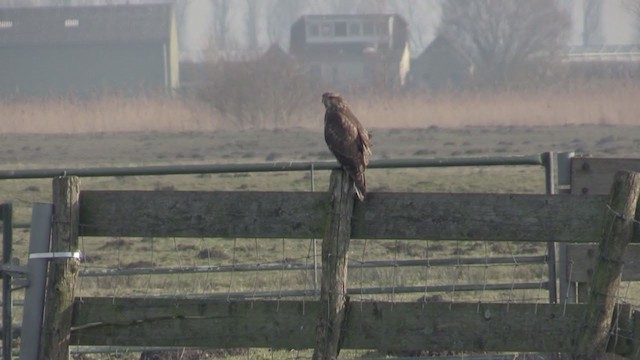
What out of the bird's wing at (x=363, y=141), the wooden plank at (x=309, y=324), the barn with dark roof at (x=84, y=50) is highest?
the barn with dark roof at (x=84, y=50)

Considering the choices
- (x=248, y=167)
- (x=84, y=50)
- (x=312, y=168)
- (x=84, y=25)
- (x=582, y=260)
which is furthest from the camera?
(x=84, y=25)

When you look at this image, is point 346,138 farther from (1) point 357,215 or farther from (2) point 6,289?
(2) point 6,289

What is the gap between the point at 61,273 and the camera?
5445 mm

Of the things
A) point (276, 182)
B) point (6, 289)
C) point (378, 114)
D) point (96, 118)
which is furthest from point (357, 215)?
point (378, 114)

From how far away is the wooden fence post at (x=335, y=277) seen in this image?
17.3ft

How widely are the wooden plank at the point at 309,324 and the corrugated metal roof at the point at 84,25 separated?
81.8m

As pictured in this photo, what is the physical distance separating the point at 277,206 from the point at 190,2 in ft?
579

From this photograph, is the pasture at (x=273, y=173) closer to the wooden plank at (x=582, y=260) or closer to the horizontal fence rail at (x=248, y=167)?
the horizontal fence rail at (x=248, y=167)

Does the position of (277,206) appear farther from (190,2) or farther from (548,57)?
(190,2)

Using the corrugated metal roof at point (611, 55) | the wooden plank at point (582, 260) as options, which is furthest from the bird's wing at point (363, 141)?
the corrugated metal roof at point (611, 55)

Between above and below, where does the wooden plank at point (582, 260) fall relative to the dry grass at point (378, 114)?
below

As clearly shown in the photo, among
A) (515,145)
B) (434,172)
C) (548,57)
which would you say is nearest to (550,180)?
(434,172)

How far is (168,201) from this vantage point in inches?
216

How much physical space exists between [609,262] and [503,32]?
93.0m
